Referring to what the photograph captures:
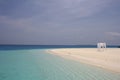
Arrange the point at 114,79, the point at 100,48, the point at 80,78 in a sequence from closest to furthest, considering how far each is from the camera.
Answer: the point at 114,79 → the point at 80,78 → the point at 100,48

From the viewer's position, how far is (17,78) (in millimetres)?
8977

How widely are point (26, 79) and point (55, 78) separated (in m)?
1.74

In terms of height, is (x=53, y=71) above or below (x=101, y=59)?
below

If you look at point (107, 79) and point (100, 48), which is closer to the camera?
point (107, 79)

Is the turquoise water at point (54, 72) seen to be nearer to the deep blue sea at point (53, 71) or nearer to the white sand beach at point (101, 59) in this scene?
the deep blue sea at point (53, 71)

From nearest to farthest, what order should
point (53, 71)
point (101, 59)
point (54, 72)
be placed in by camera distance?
point (54, 72) → point (53, 71) → point (101, 59)

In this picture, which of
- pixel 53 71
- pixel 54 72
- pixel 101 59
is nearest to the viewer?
pixel 54 72

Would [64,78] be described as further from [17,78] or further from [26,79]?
[17,78]

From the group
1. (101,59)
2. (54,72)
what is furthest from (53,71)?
(101,59)

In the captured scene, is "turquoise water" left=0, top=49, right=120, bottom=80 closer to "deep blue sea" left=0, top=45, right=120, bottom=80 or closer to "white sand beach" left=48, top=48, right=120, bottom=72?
"deep blue sea" left=0, top=45, right=120, bottom=80

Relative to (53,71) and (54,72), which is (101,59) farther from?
(54,72)

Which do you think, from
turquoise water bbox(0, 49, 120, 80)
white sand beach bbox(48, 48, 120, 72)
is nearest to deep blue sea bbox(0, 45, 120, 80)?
turquoise water bbox(0, 49, 120, 80)

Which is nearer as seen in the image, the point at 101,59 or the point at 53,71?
the point at 53,71

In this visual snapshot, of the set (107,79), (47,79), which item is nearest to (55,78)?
(47,79)
